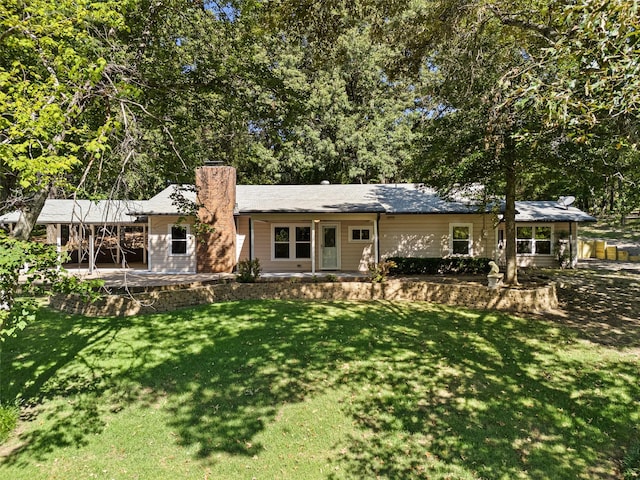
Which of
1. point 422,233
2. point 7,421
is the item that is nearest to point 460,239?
point 422,233

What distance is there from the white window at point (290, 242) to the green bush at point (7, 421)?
11706 millimetres

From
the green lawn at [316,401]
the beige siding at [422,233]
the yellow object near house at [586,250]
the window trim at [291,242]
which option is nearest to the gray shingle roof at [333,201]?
the beige siding at [422,233]

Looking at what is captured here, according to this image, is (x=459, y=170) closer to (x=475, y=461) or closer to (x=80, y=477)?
(x=475, y=461)

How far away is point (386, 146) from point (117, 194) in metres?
22.4

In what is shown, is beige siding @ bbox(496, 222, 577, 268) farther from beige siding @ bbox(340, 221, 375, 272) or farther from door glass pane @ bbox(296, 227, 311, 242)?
door glass pane @ bbox(296, 227, 311, 242)

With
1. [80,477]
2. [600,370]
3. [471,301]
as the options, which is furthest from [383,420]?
[471,301]

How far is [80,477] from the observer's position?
13.9ft

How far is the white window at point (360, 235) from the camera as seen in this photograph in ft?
54.2

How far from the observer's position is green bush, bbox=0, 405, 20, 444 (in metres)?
5.02

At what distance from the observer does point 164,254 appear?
16.7m

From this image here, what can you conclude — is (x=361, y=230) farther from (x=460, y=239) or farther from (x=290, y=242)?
(x=460, y=239)

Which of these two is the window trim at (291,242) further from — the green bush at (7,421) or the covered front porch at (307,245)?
the green bush at (7,421)

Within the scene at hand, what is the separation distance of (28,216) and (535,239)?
19.3 m

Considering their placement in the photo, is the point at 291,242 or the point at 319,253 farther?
the point at 291,242
